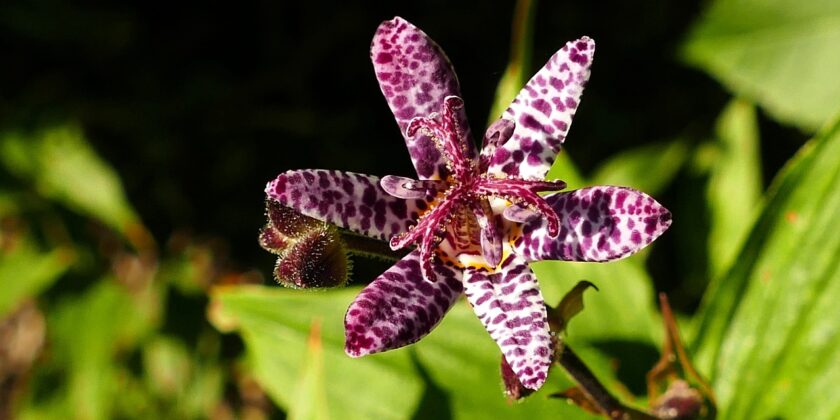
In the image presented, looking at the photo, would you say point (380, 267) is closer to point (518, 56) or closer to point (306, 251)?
point (518, 56)

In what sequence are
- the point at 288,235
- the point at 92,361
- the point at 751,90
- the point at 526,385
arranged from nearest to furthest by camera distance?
the point at 526,385, the point at 288,235, the point at 751,90, the point at 92,361

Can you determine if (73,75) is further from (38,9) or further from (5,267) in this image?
(5,267)

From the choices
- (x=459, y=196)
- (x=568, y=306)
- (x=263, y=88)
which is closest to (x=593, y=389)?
(x=568, y=306)

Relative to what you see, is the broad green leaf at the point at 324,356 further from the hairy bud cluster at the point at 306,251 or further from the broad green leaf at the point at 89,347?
the broad green leaf at the point at 89,347

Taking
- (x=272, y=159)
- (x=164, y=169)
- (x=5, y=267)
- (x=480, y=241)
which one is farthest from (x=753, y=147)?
(x=5, y=267)

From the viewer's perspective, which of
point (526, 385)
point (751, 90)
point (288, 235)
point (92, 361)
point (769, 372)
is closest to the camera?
point (526, 385)
